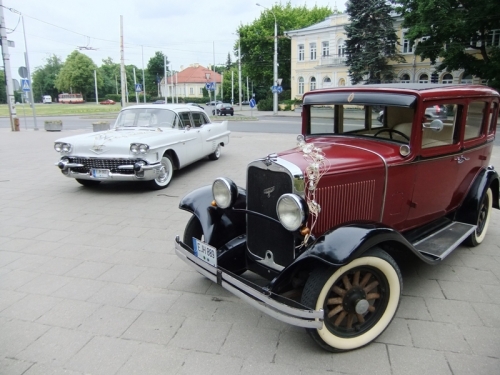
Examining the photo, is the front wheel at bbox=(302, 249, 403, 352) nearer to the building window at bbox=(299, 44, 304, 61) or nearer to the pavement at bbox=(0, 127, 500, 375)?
the pavement at bbox=(0, 127, 500, 375)

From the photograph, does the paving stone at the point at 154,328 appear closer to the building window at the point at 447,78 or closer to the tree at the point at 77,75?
the building window at the point at 447,78

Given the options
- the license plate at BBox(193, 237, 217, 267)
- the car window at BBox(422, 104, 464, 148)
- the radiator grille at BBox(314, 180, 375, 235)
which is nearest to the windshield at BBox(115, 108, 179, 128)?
the license plate at BBox(193, 237, 217, 267)

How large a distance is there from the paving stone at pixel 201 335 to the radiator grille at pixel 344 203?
1.08 metres

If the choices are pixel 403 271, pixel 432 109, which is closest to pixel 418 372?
pixel 403 271

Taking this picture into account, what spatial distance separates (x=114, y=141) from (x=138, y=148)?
1.74ft

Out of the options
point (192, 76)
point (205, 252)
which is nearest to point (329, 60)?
point (205, 252)

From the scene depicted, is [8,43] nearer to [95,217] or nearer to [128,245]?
[95,217]

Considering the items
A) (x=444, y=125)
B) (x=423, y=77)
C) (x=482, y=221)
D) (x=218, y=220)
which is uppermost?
(x=423, y=77)

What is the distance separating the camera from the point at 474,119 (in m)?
4.41

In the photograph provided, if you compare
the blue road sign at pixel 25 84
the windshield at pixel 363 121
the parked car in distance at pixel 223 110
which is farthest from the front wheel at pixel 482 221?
the parked car in distance at pixel 223 110

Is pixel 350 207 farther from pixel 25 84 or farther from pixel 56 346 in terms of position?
pixel 25 84

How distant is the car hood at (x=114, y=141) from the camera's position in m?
7.12

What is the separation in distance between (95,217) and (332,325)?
170 inches

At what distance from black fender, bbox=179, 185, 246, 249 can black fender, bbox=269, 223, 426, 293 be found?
0.92 meters
